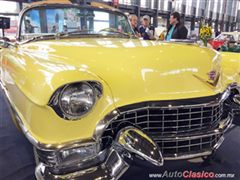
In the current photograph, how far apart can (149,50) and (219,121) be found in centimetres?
67

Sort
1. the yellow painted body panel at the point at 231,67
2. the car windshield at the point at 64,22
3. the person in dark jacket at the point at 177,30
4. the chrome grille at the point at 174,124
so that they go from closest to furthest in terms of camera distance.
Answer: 1. the chrome grille at the point at 174,124
2. the yellow painted body panel at the point at 231,67
3. the car windshield at the point at 64,22
4. the person in dark jacket at the point at 177,30

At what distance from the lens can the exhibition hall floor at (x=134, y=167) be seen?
1624mm

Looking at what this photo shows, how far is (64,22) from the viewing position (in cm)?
284

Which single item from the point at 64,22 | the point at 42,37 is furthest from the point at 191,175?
the point at 64,22

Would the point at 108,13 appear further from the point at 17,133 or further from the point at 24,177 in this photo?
the point at 24,177

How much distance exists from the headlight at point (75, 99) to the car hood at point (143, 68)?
0.29 ft

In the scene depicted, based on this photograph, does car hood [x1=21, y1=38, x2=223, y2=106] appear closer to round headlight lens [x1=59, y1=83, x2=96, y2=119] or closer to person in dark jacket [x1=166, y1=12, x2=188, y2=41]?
round headlight lens [x1=59, y1=83, x2=96, y2=119]

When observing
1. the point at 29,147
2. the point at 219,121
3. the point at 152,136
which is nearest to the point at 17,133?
the point at 29,147

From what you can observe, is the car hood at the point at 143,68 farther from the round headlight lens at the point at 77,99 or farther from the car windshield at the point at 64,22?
the car windshield at the point at 64,22

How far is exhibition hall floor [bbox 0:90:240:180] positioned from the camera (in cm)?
162

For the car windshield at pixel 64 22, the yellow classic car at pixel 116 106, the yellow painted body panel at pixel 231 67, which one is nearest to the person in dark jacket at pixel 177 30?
the car windshield at pixel 64 22

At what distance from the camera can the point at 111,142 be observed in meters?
1.46

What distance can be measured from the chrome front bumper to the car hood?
19 centimetres

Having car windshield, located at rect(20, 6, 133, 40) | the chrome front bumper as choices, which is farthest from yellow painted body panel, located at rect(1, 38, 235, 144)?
car windshield, located at rect(20, 6, 133, 40)
